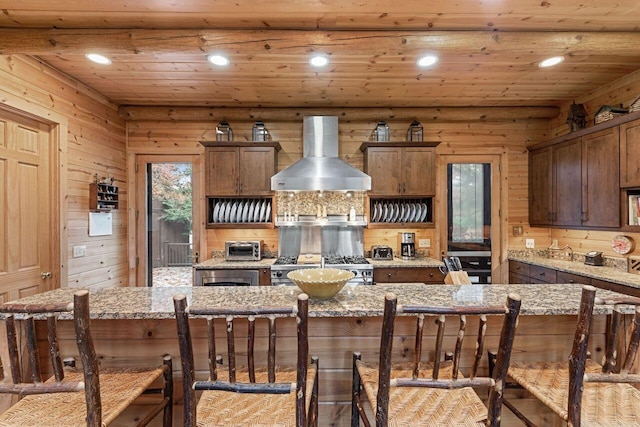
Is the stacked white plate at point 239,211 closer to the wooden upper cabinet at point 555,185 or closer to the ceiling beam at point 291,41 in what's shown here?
the ceiling beam at point 291,41

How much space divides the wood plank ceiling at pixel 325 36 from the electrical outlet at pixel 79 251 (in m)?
1.79

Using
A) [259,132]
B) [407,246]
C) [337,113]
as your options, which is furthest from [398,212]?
[259,132]

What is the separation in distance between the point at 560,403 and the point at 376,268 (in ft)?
8.23

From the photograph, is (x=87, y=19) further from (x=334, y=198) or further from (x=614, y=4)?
(x=614, y=4)

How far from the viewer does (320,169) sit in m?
3.92

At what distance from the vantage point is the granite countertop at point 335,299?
59.9 inches

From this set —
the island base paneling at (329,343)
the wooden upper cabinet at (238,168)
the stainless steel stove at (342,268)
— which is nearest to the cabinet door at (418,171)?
the stainless steel stove at (342,268)

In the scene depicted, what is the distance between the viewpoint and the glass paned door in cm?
460

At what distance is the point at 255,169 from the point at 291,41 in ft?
6.10

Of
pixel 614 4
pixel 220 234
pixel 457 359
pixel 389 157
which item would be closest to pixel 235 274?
pixel 220 234

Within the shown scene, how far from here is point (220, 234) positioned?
4.45m

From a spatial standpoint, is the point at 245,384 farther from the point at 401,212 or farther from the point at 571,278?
the point at 571,278

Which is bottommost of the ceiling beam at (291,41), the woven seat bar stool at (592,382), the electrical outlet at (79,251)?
the woven seat bar stool at (592,382)

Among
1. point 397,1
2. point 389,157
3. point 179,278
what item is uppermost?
point 397,1
